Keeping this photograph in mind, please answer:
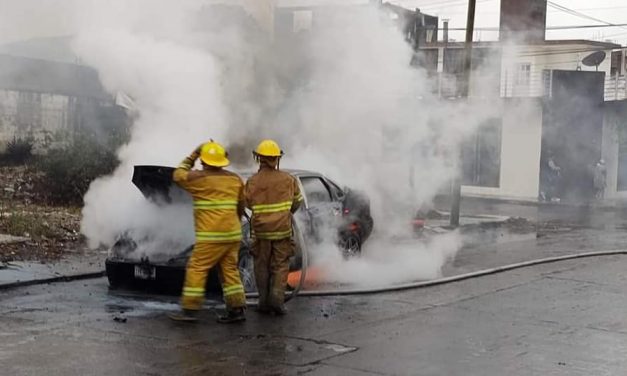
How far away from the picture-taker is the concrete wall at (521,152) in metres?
33.1

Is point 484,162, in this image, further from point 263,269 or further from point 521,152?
point 263,269

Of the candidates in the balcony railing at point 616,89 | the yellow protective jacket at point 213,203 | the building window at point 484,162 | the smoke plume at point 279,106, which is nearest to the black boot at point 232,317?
the yellow protective jacket at point 213,203

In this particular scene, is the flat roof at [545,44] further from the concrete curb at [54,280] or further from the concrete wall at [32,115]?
the concrete wall at [32,115]

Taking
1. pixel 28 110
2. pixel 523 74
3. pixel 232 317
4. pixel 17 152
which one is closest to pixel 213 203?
pixel 232 317

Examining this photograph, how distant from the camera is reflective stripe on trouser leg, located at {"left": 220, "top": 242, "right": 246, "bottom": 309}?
327 inches

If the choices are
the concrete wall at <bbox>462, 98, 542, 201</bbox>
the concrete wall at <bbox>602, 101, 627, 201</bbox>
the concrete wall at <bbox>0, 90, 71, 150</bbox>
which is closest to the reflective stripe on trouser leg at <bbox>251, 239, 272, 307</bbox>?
the concrete wall at <bbox>0, 90, 71, 150</bbox>

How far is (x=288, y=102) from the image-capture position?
15.4m

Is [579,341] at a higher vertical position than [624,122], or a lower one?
lower

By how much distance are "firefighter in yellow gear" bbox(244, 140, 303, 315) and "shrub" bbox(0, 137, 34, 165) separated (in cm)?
1432

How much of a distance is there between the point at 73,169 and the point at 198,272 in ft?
→ 34.8

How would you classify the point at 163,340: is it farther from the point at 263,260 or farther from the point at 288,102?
the point at 288,102

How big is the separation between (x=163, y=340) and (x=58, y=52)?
7736mm

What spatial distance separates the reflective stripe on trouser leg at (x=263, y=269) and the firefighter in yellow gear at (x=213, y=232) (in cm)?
46

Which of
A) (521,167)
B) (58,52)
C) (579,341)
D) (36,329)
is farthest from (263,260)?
(521,167)
